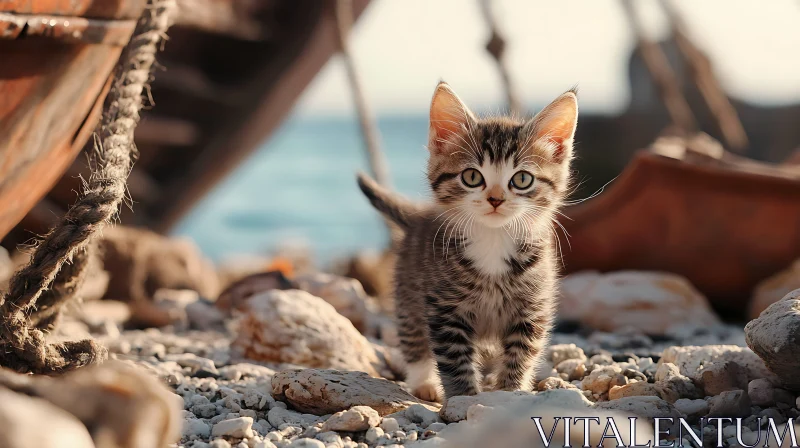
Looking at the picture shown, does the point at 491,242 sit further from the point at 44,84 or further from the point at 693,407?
the point at 44,84

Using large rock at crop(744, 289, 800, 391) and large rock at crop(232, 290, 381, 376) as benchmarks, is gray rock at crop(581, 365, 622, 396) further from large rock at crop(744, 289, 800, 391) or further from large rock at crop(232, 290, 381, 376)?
large rock at crop(232, 290, 381, 376)

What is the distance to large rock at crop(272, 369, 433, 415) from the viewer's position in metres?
2.21

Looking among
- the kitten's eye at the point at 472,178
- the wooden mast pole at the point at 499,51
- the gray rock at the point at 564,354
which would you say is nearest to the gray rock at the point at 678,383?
the gray rock at the point at 564,354

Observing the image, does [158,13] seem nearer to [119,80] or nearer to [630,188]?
[119,80]

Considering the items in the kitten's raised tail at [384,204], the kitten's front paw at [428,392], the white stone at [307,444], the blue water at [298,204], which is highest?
the blue water at [298,204]

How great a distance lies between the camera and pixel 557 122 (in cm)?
249

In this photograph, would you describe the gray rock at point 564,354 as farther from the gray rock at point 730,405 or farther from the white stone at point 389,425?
the white stone at point 389,425

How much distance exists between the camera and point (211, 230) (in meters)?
15.1

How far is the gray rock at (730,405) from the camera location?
205cm

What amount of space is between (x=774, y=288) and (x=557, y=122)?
1708 mm

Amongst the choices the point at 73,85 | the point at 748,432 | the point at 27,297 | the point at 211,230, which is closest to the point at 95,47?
the point at 73,85

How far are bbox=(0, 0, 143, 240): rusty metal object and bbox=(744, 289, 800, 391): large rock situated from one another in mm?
1876

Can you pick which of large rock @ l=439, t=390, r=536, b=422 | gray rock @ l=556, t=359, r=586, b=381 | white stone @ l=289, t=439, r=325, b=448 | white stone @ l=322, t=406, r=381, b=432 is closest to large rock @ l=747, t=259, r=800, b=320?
gray rock @ l=556, t=359, r=586, b=381

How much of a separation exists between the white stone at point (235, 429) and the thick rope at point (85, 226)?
0.42 meters
